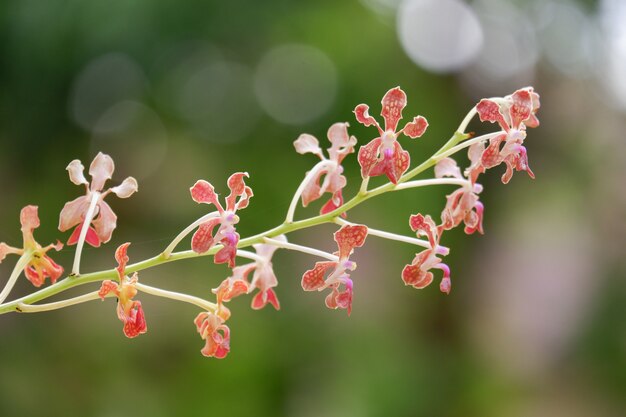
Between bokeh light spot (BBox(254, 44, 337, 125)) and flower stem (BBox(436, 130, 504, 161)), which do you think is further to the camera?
bokeh light spot (BBox(254, 44, 337, 125))

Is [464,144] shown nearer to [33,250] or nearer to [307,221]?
[307,221]

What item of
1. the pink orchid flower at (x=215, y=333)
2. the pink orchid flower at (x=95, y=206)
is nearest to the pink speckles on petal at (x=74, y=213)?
the pink orchid flower at (x=95, y=206)

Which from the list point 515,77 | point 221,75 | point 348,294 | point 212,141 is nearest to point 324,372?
point 212,141

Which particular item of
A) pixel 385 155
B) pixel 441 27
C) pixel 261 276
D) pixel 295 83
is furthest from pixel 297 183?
pixel 385 155

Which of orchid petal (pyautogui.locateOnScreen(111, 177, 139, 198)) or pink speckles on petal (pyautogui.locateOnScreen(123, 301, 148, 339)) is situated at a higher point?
orchid petal (pyautogui.locateOnScreen(111, 177, 139, 198))

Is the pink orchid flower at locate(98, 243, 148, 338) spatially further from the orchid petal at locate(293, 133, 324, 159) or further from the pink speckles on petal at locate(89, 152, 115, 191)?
the orchid petal at locate(293, 133, 324, 159)

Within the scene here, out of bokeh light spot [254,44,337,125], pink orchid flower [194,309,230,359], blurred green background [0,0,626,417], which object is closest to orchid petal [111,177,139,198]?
pink orchid flower [194,309,230,359]

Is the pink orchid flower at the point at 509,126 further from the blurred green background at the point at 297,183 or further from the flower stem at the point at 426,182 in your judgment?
the blurred green background at the point at 297,183
